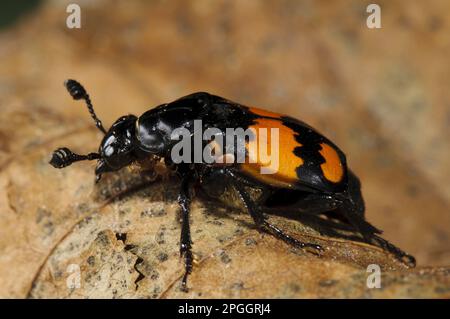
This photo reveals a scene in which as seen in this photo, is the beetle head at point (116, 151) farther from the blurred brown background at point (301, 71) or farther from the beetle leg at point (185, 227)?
the blurred brown background at point (301, 71)

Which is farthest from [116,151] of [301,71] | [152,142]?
[301,71]

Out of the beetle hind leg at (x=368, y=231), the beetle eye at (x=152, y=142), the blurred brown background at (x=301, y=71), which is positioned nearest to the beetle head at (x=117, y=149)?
the beetle eye at (x=152, y=142)

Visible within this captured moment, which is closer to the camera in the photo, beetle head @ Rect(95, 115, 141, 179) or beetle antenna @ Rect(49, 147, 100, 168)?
beetle antenna @ Rect(49, 147, 100, 168)

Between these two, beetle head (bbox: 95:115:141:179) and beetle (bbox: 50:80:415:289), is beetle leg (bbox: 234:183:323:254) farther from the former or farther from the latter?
beetle head (bbox: 95:115:141:179)

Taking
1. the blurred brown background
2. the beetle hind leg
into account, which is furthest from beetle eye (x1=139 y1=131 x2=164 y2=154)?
the blurred brown background

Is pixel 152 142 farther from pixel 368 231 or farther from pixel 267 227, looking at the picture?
pixel 368 231

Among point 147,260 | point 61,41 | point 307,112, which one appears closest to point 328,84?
point 307,112
